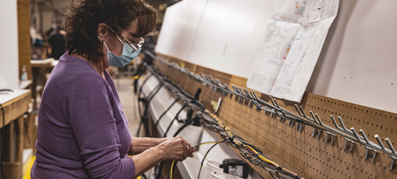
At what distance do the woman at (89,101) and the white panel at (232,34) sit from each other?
0.78 m

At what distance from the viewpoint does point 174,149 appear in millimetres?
1480

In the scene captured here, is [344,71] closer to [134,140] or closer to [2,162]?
[134,140]

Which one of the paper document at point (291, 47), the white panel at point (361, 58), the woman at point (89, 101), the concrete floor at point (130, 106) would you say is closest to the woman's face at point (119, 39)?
the woman at point (89, 101)

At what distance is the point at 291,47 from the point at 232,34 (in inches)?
35.0

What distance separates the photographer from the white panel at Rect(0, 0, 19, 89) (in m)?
2.88

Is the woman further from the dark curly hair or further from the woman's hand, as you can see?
the woman's hand

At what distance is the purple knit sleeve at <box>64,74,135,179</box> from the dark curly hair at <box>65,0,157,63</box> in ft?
0.51

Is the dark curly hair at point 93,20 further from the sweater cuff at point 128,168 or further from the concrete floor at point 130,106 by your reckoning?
the concrete floor at point 130,106

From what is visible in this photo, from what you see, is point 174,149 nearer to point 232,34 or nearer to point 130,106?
point 232,34

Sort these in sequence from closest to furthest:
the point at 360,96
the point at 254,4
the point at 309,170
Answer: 1. the point at 360,96
2. the point at 309,170
3. the point at 254,4

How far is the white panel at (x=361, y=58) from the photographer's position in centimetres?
100

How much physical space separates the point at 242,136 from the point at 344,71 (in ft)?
2.47

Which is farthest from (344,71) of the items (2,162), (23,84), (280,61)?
(23,84)

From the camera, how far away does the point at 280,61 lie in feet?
4.96
